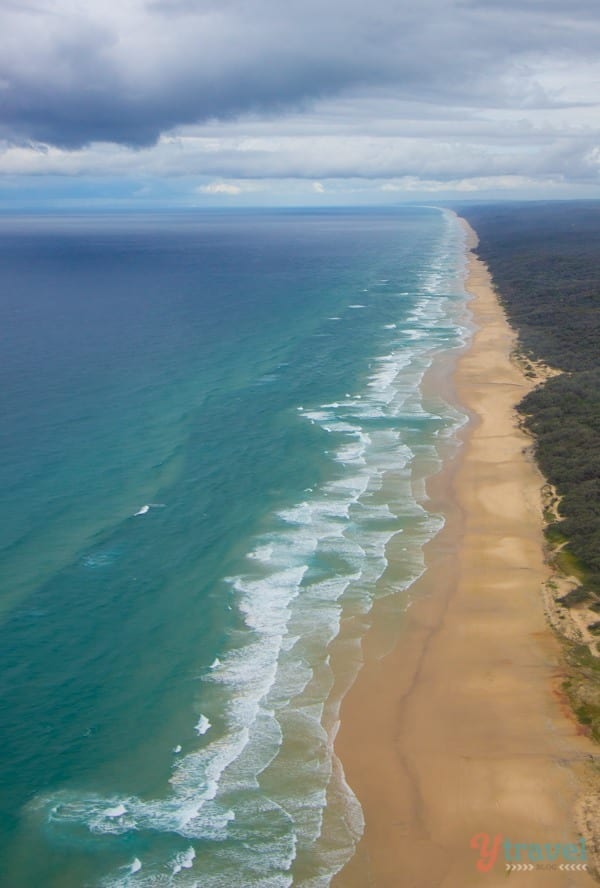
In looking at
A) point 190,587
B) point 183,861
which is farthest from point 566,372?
point 183,861

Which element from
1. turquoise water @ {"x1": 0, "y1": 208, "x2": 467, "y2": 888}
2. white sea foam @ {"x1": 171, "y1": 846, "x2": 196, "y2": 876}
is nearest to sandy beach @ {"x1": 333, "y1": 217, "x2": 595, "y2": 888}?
turquoise water @ {"x1": 0, "y1": 208, "x2": 467, "y2": 888}

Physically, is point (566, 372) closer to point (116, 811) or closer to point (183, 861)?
point (116, 811)

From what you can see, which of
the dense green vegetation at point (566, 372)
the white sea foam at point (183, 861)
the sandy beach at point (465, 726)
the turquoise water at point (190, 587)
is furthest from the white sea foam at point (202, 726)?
the dense green vegetation at point (566, 372)

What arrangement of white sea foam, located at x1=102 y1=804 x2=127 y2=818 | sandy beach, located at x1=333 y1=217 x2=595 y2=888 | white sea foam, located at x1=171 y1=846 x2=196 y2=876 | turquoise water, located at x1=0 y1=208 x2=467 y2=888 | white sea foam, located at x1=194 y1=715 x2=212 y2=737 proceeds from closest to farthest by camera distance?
white sea foam, located at x1=171 y1=846 x2=196 y2=876
sandy beach, located at x1=333 y1=217 x2=595 y2=888
turquoise water, located at x1=0 y1=208 x2=467 y2=888
white sea foam, located at x1=102 y1=804 x2=127 y2=818
white sea foam, located at x1=194 y1=715 x2=212 y2=737

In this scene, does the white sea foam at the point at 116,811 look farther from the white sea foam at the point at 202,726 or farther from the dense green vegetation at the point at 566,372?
the dense green vegetation at the point at 566,372

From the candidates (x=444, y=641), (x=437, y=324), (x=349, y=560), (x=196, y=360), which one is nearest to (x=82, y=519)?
(x=349, y=560)

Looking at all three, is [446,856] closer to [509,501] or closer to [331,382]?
[509,501]

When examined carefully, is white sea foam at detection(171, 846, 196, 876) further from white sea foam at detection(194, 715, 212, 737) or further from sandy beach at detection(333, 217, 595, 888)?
white sea foam at detection(194, 715, 212, 737)
